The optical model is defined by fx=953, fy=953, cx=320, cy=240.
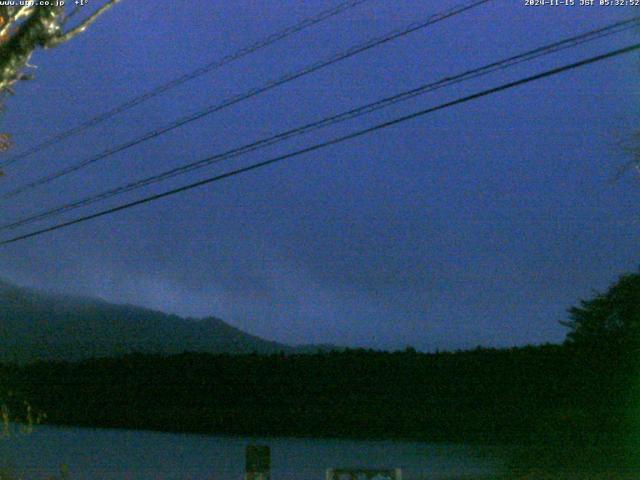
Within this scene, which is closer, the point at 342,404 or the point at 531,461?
the point at 531,461

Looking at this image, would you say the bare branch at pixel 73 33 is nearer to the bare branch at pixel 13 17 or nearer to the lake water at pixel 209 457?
the bare branch at pixel 13 17

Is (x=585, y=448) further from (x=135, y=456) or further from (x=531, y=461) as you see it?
(x=135, y=456)

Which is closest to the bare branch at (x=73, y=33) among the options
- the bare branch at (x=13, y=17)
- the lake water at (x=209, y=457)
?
the bare branch at (x=13, y=17)

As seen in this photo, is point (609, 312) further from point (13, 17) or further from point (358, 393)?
point (13, 17)

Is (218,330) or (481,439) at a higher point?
(218,330)

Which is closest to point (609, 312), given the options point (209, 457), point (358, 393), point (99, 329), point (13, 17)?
point (358, 393)

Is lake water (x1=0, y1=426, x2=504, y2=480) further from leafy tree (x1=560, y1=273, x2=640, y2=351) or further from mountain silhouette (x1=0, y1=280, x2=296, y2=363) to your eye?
mountain silhouette (x1=0, y1=280, x2=296, y2=363)

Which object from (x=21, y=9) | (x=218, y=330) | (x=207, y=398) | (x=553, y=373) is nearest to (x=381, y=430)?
(x=553, y=373)

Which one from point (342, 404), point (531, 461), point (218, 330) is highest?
point (218, 330)
